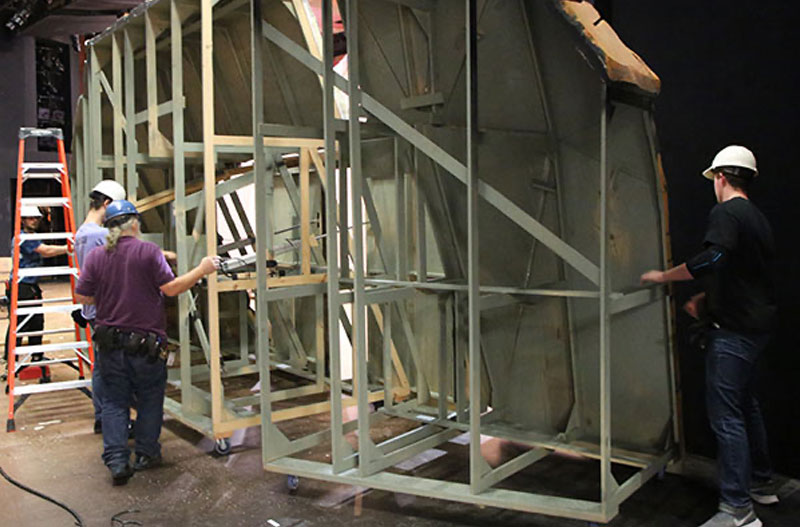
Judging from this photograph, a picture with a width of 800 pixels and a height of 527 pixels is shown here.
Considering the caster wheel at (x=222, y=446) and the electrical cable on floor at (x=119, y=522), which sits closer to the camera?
the electrical cable on floor at (x=119, y=522)

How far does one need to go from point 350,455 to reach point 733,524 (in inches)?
73.0

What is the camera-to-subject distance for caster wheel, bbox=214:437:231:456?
4.49 metres

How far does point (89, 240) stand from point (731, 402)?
390 cm

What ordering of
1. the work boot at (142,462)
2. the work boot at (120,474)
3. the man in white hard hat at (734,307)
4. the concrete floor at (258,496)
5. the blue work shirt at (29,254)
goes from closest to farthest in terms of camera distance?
the man in white hard hat at (734,307), the concrete floor at (258,496), the work boot at (120,474), the work boot at (142,462), the blue work shirt at (29,254)

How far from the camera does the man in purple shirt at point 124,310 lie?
408cm

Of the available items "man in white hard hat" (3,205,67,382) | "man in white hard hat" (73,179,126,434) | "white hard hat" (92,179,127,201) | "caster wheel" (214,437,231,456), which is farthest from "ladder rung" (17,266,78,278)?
"caster wheel" (214,437,231,456)

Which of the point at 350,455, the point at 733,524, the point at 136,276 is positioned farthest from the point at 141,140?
the point at 733,524

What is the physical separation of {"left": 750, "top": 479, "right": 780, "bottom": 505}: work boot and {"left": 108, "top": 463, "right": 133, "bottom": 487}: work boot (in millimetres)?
3299

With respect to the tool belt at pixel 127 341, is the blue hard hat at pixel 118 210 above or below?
above

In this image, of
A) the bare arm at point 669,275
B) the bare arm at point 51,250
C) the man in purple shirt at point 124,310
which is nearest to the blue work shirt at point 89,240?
the man in purple shirt at point 124,310

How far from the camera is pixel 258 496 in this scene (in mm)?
3850

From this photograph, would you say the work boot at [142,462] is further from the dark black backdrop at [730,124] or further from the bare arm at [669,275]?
the dark black backdrop at [730,124]

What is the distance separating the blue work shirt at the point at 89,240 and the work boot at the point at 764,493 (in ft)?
12.9

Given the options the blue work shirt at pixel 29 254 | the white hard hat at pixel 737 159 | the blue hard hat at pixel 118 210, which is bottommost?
the blue work shirt at pixel 29 254
